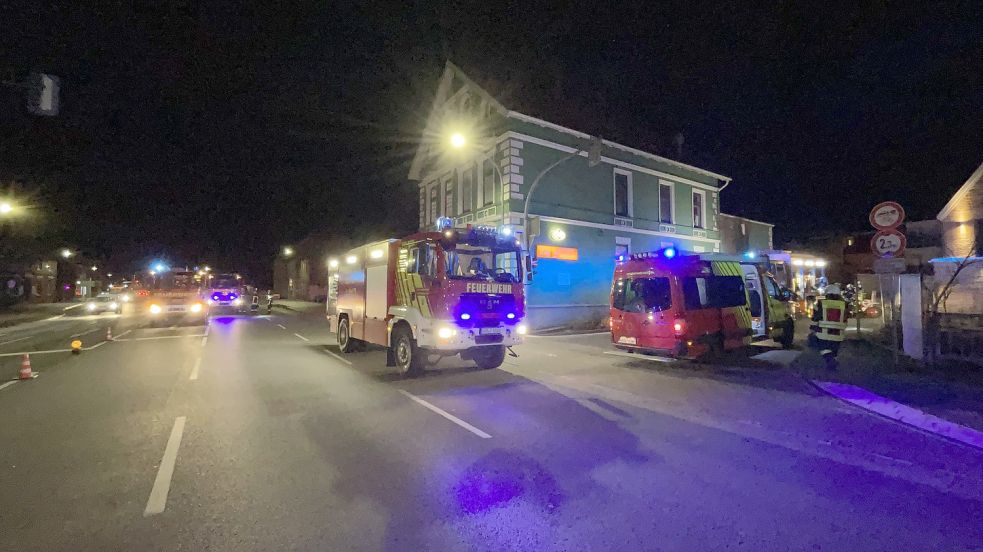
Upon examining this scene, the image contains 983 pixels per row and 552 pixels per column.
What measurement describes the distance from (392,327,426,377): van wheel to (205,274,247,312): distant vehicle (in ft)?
81.3

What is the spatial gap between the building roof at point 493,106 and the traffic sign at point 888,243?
13.5 m

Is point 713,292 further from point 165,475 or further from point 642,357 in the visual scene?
point 165,475

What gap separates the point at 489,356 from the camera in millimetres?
11305

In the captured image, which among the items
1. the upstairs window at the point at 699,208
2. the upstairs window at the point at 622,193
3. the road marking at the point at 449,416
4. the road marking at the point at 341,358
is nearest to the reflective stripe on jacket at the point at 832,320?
the road marking at the point at 449,416

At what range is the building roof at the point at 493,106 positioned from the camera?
2070 cm

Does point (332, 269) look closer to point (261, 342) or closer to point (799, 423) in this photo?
point (261, 342)

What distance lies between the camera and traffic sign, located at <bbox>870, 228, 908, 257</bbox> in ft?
30.9

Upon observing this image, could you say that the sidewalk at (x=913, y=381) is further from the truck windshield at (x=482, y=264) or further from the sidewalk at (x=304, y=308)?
the sidewalk at (x=304, y=308)

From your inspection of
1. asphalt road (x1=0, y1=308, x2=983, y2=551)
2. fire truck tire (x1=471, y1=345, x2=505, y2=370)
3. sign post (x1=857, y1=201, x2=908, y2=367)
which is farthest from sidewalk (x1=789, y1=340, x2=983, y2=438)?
fire truck tire (x1=471, y1=345, x2=505, y2=370)

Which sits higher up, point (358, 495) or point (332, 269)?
point (332, 269)

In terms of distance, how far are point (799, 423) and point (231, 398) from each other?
837cm

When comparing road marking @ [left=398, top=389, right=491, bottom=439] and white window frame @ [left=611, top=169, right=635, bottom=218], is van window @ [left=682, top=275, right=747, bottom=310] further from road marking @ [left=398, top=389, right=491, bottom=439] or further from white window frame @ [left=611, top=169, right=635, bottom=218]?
white window frame @ [left=611, top=169, right=635, bottom=218]

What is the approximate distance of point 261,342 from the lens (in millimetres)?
16297

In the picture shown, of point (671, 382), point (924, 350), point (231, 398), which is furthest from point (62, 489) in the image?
point (924, 350)
